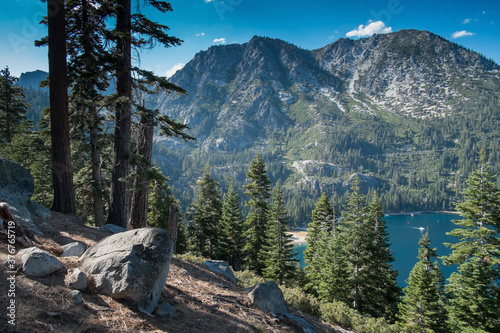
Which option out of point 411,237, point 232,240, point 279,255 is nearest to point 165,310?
point 279,255

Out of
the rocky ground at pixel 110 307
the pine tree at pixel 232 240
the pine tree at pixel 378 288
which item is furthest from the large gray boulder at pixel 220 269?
the pine tree at pixel 232 240

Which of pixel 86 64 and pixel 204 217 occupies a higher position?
pixel 86 64

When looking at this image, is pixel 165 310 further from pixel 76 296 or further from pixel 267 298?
pixel 267 298

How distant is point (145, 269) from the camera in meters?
4.43

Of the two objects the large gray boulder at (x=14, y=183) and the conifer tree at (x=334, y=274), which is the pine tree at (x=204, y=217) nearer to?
the conifer tree at (x=334, y=274)

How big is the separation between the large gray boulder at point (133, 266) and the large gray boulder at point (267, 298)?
2.94m

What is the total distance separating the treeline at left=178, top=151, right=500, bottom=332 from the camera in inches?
642

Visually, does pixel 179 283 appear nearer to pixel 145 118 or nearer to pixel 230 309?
pixel 230 309

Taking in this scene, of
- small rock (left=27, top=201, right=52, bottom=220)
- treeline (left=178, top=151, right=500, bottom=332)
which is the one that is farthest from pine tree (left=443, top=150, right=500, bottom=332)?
small rock (left=27, top=201, right=52, bottom=220)

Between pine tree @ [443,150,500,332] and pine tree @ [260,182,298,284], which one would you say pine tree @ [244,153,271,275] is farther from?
pine tree @ [443,150,500,332]

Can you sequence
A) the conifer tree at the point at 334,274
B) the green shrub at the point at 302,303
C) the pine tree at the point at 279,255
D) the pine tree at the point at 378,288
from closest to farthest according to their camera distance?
the green shrub at the point at 302,303 → the conifer tree at the point at 334,274 → the pine tree at the point at 378,288 → the pine tree at the point at 279,255

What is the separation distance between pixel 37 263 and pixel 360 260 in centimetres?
2382

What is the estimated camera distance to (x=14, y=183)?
272 inches

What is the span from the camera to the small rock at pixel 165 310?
4.58m
